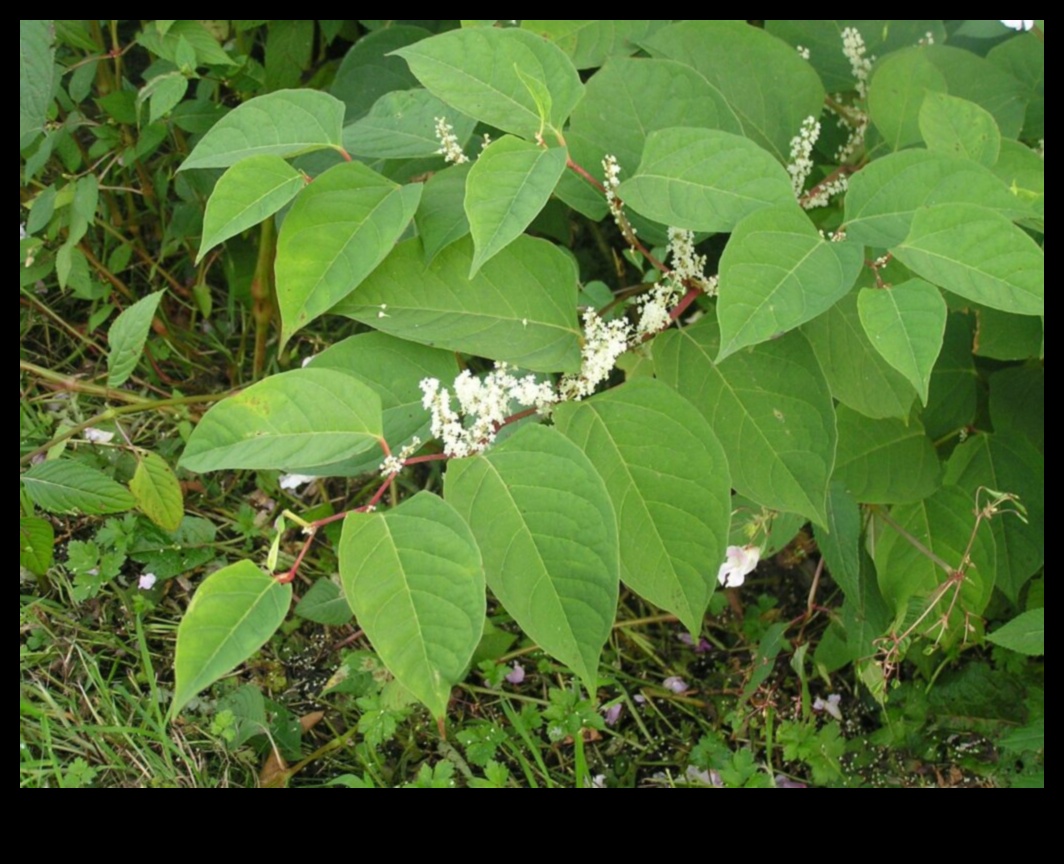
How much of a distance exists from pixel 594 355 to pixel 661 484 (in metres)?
0.15

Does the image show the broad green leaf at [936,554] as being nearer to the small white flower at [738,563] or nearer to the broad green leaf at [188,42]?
the small white flower at [738,563]

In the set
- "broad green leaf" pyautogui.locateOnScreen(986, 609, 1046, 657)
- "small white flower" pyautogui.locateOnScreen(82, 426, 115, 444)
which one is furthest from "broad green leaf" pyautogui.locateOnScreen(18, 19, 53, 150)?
"broad green leaf" pyautogui.locateOnScreen(986, 609, 1046, 657)

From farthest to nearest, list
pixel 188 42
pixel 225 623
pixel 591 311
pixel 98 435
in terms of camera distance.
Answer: pixel 98 435
pixel 188 42
pixel 591 311
pixel 225 623

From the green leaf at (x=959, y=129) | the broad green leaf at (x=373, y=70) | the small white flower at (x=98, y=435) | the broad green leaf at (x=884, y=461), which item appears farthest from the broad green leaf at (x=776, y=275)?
the small white flower at (x=98, y=435)

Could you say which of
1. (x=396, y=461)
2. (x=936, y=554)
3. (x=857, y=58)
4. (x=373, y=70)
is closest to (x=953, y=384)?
(x=936, y=554)

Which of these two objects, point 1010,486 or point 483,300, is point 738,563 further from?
point 483,300

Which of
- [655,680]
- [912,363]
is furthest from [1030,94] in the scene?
[655,680]

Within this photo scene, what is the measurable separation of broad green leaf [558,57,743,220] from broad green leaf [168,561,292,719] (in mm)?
510

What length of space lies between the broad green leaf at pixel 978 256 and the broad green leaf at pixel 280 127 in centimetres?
56

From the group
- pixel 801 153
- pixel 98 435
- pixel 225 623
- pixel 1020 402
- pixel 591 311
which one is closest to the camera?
pixel 225 623

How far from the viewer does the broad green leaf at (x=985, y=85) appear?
4.17 feet

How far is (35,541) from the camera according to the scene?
1.42 m

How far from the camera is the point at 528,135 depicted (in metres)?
0.94

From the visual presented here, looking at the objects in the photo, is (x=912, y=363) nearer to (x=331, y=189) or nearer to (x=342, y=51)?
(x=331, y=189)
